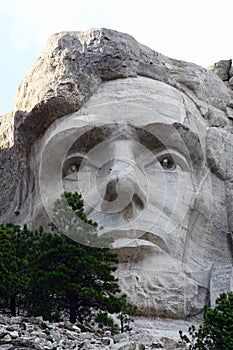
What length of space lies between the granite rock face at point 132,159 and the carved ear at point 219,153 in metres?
0.03

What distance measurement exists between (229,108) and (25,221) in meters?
5.43

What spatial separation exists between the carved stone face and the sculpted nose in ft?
0.06

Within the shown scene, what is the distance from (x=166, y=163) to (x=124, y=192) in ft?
5.72

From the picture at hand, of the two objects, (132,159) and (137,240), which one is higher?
(132,159)

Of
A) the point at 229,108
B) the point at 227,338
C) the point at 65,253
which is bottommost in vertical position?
the point at 227,338

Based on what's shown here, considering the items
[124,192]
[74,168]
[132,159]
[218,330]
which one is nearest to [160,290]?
[124,192]

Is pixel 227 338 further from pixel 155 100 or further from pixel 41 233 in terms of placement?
pixel 155 100

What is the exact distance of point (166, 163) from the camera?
77.2 ft

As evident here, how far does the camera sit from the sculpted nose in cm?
2216

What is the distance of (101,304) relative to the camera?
18203mm

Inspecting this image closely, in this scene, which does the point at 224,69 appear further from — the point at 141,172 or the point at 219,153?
the point at 141,172

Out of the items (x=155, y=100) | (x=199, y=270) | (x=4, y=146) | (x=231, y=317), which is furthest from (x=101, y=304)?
(x=4, y=146)

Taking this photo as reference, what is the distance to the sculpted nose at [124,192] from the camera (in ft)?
72.7

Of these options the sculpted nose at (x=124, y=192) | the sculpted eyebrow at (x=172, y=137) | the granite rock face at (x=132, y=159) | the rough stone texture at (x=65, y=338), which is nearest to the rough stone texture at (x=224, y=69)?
the granite rock face at (x=132, y=159)
